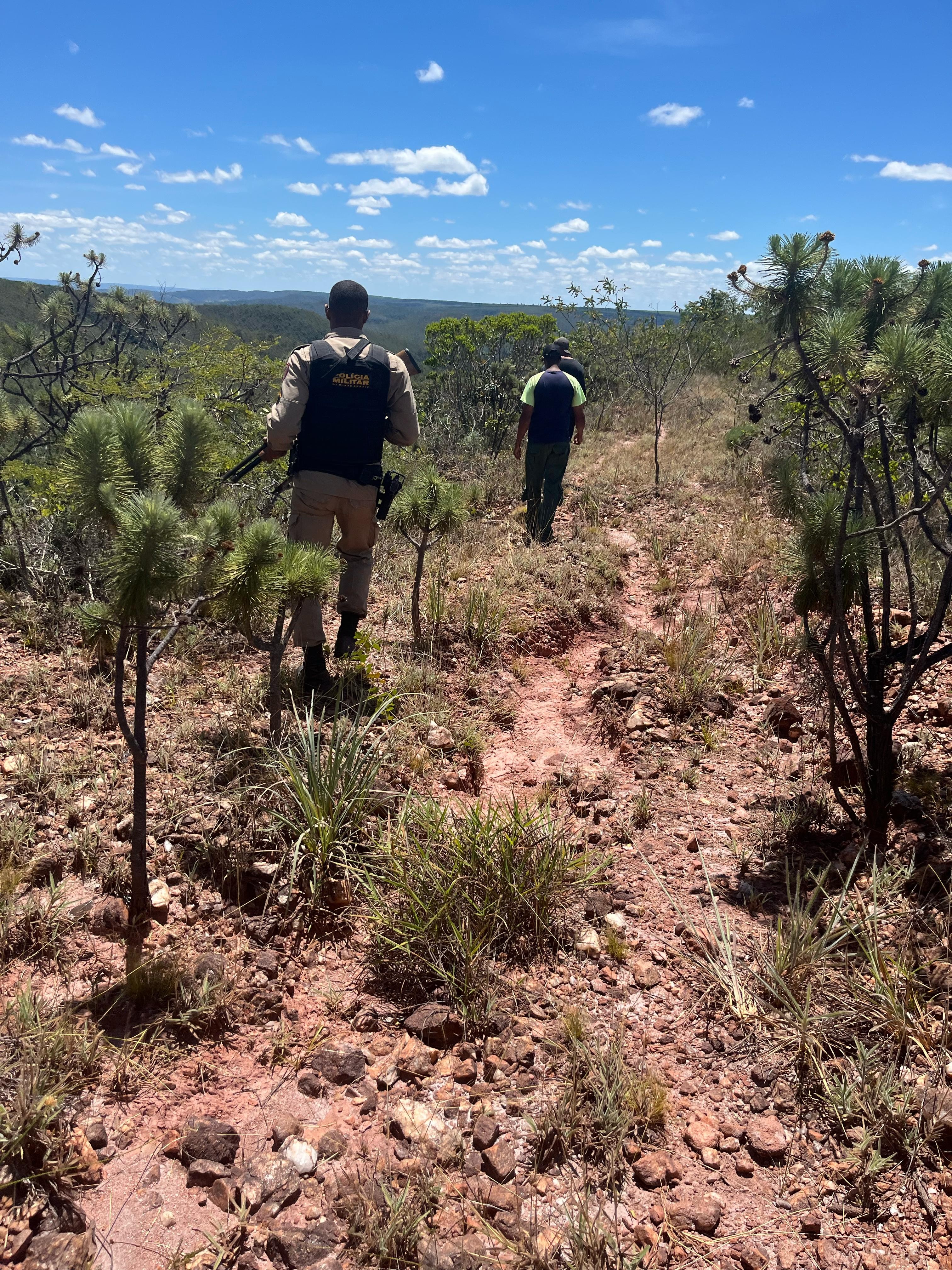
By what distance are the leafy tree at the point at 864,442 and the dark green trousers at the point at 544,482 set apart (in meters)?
3.51

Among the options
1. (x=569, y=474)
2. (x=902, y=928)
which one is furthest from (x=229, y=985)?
(x=569, y=474)

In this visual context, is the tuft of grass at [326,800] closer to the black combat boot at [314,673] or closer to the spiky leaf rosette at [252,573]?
the spiky leaf rosette at [252,573]

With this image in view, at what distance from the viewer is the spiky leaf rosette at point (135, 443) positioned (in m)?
2.21

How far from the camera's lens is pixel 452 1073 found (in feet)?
6.77

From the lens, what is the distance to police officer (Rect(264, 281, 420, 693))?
3670 millimetres

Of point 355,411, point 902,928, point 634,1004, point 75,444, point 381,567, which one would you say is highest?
point 355,411

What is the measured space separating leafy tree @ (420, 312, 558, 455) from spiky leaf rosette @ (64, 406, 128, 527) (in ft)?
26.6

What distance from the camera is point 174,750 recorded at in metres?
3.26

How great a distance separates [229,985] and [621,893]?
1.38 metres

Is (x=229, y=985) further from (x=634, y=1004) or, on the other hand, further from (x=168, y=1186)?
(x=634, y=1004)

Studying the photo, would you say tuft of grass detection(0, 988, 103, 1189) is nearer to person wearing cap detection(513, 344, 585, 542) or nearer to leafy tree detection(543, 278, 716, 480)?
person wearing cap detection(513, 344, 585, 542)

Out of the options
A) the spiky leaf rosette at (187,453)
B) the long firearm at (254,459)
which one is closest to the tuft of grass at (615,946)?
the spiky leaf rosette at (187,453)

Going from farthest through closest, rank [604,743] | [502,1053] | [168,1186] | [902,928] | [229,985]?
[604,743]
[902,928]
[229,985]
[502,1053]
[168,1186]

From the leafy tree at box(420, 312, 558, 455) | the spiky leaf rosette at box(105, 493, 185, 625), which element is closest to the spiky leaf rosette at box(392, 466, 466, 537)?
the spiky leaf rosette at box(105, 493, 185, 625)
